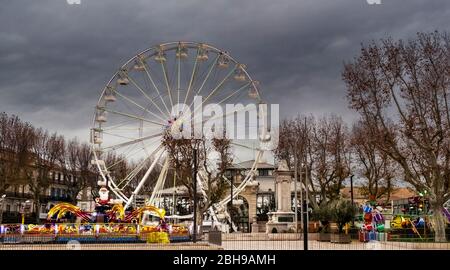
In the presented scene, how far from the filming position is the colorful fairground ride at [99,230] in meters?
34.6

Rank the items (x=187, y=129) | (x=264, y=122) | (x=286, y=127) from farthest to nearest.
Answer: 1. (x=286, y=127)
2. (x=264, y=122)
3. (x=187, y=129)

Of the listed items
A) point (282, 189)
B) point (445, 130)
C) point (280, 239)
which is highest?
point (445, 130)

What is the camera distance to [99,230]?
120 ft

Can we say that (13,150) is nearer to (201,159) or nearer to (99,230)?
(201,159)

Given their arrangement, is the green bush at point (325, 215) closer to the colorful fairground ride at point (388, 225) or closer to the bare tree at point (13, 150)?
the colorful fairground ride at point (388, 225)

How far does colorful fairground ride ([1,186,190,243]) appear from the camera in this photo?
34594mm

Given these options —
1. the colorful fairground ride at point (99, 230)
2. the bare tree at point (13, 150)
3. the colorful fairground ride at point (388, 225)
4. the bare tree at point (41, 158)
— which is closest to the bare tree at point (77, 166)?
the bare tree at point (41, 158)

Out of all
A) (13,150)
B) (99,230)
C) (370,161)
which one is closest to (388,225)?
(370,161)

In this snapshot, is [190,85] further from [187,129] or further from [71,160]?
[71,160]

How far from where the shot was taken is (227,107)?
48.4 m

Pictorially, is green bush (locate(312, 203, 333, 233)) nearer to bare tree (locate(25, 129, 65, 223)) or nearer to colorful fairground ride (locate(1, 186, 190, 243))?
colorful fairground ride (locate(1, 186, 190, 243))

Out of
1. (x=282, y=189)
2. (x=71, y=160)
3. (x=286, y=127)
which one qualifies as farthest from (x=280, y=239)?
(x=71, y=160)

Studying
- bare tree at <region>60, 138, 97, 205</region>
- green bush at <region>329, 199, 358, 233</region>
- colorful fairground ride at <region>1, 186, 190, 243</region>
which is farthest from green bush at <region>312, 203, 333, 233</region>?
bare tree at <region>60, 138, 97, 205</region>
